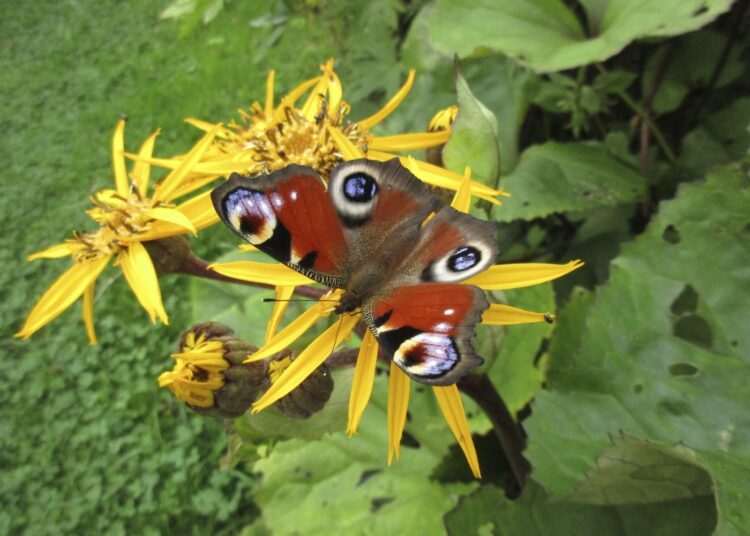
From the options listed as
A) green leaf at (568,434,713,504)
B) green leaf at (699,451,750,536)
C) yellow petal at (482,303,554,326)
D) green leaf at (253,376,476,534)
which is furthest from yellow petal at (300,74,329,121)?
green leaf at (699,451,750,536)

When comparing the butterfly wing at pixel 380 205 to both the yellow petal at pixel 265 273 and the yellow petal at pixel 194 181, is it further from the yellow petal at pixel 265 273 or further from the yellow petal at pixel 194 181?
the yellow petal at pixel 194 181

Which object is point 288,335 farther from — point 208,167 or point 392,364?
point 208,167

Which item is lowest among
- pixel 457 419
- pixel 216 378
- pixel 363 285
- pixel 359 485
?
pixel 359 485

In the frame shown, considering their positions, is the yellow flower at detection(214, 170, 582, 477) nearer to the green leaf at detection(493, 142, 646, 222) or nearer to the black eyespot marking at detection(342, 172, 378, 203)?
the black eyespot marking at detection(342, 172, 378, 203)

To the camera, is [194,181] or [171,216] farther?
[194,181]

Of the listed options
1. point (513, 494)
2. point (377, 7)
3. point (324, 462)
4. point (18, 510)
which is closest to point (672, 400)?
point (513, 494)

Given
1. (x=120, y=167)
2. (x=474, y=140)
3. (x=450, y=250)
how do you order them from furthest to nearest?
1. (x=120, y=167)
2. (x=474, y=140)
3. (x=450, y=250)

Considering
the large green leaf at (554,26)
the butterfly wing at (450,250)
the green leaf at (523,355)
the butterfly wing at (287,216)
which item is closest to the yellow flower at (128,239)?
the butterfly wing at (287,216)

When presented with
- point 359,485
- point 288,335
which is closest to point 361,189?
point 288,335
